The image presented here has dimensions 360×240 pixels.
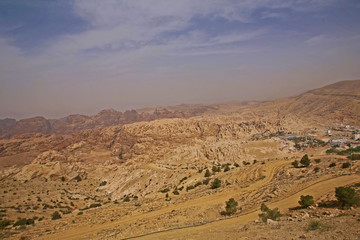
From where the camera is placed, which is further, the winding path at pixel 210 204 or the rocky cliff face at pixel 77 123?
the rocky cliff face at pixel 77 123

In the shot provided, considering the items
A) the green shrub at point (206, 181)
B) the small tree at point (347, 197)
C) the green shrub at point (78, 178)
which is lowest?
the green shrub at point (78, 178)

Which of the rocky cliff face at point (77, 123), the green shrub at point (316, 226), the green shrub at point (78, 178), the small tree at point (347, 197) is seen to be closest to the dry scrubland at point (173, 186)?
the green shrub at point (316, 226)

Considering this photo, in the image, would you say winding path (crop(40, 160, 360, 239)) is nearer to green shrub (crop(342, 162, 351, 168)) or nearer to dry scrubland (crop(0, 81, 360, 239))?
dry scrubland (crop(0, 81, 360, 239))

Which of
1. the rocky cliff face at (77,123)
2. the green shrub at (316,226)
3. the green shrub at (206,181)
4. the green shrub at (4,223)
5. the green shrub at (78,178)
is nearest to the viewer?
the green shrub at (316,226)

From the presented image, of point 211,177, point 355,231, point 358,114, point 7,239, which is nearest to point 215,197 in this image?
point 211,177

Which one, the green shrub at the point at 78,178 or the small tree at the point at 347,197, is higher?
the small tree at the point at 347,197

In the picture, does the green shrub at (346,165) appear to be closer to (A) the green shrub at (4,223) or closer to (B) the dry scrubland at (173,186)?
(B) the dry scrubland at (173,186)

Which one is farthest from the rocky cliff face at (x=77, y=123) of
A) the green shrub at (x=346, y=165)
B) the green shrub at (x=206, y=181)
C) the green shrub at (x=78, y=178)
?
the green shrub at (x=346, y=165)

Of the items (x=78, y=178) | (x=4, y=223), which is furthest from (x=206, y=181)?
(x=78, y=178)

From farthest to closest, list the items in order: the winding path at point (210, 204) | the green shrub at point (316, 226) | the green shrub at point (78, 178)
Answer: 1. the green shrub at point (78, 178)
2. the winding path at point (210, 204)
3. the green shrub at point (316, 226)

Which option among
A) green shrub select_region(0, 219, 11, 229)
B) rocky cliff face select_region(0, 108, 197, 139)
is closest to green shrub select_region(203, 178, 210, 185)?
green shrub select_region(0, 219, 11, 229)
